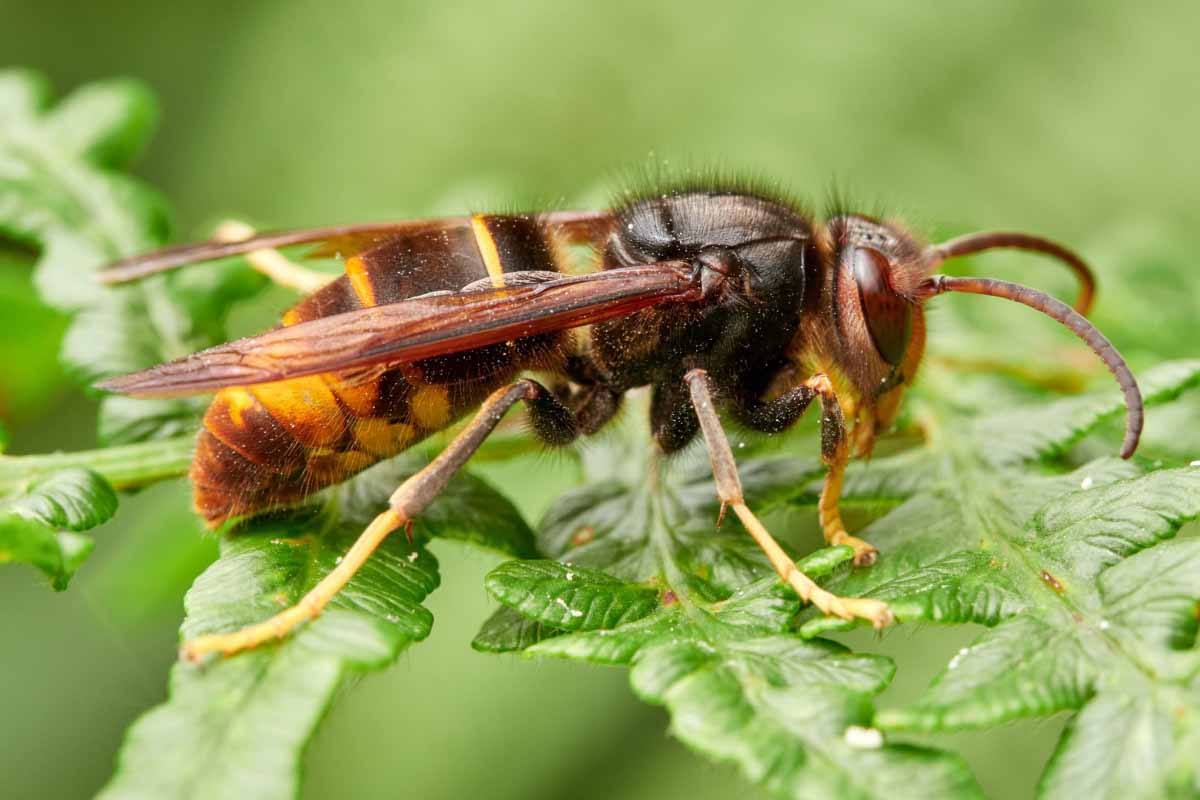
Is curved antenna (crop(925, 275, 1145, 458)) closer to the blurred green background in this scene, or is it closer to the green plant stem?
the blurred green background

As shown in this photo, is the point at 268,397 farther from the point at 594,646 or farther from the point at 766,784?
the point at 766,784

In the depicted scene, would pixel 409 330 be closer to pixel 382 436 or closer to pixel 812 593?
pixel 382 436

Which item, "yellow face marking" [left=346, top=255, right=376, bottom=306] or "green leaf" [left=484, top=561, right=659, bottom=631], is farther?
"yellow face marking" [left=346, top=255, right=376, bottom=306]

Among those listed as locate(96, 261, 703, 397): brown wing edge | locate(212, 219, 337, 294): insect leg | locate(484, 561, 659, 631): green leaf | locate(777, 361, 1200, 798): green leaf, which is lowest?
locate(777, 361, 1200, 798): green leaf

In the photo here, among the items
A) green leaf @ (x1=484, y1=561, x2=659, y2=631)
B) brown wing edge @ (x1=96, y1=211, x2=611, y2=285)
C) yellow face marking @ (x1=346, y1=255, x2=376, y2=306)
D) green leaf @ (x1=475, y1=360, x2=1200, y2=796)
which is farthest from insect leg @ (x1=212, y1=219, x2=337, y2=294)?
green leaf @ (x1=484, y1=561, x2=659, y2=631)

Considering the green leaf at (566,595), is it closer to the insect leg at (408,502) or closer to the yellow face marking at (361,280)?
the insect leg at (408,502)

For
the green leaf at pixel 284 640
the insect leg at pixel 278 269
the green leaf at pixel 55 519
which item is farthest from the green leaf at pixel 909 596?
the insect leg at pixel 278 269
